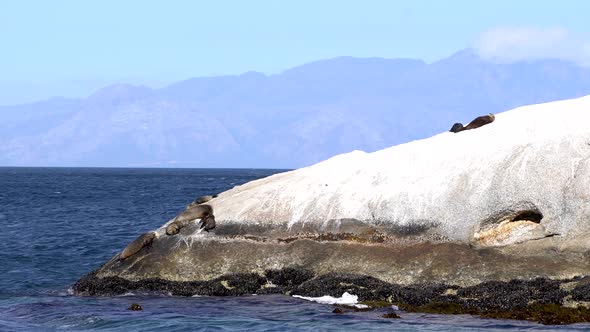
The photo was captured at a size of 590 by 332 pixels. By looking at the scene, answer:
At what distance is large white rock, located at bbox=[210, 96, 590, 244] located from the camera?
26594mm

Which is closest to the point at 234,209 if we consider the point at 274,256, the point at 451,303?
the point at 274,256

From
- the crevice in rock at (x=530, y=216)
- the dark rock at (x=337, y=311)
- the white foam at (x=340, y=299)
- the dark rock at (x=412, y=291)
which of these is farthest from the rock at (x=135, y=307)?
the crevice in rock at (x=530, y=216)

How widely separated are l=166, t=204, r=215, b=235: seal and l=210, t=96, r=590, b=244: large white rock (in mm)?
387

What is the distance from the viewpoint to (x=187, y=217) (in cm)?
3014

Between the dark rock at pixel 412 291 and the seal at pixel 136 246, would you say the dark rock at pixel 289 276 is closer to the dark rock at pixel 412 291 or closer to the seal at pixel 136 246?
the dark rock at pixel 412 291

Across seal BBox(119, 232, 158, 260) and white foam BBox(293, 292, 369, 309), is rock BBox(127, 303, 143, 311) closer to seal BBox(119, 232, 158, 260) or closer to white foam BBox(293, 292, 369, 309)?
seal BBox(119, 232, 158, 260)

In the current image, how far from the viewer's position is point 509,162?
90.0ft

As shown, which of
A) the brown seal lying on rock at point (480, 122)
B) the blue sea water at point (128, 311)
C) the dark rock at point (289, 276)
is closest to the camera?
the blue sea water at point (128, 311)

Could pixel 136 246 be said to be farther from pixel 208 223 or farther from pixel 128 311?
→ pixel 128 311

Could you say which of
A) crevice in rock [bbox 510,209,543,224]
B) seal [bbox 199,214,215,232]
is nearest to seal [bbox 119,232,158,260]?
seal [bbox 199,214,215,232]

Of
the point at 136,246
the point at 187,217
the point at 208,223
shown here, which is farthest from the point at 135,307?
the point at 187,217

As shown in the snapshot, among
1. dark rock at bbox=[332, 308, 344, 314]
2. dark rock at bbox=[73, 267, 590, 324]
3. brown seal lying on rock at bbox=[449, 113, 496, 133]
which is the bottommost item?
dark rock at bbox=[332, 308, 344, 314]

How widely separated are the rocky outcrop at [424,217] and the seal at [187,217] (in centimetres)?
25

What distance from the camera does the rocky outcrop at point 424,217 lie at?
26.1m
